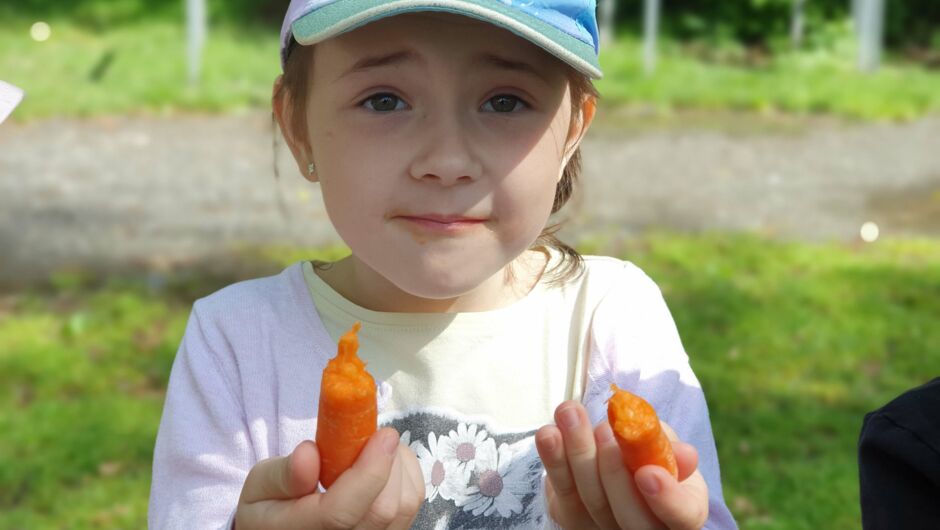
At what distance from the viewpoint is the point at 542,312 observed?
2.06m

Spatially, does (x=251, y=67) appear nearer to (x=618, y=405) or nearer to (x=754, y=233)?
(x=754, y=233)

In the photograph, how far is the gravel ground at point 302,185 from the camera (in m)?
5.67

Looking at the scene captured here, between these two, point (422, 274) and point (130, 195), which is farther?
point (130, 195)

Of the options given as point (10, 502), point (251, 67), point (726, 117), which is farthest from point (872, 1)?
point (10, 502)

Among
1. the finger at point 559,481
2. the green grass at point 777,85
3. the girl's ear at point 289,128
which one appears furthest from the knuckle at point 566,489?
the green grass at point 777,85

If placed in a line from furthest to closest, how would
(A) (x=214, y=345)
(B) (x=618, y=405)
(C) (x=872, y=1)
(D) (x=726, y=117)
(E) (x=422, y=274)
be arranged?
(C) (x=872, y=1), (D) (x=726, y=117), (A) (x=214, y=345), (E) (x=422, y=274), (B) (x=618, y=405)

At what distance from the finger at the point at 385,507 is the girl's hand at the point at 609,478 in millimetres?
191

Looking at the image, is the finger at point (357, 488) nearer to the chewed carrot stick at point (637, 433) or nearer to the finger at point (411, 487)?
the finger at point (411, 487)

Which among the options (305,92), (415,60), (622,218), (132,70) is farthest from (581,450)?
(132,70)

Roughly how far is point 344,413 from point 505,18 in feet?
1.87

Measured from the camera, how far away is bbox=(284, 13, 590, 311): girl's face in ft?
5.73

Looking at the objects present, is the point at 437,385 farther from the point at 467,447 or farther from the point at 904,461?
the point at 904,461

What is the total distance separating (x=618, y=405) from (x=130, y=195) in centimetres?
511

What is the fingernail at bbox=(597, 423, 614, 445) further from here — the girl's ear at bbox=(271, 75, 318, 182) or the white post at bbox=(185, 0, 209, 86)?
the white post at bbox=(185, 0, 209, 86)
